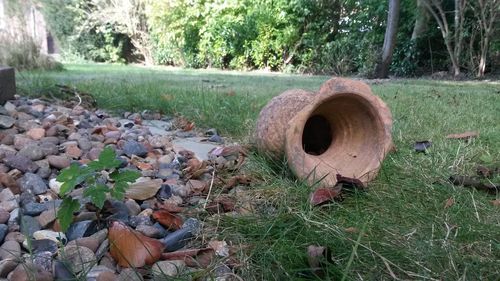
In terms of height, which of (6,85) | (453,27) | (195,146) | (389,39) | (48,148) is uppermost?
(453,27)

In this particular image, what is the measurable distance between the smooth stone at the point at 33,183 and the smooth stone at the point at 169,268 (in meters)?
0.62


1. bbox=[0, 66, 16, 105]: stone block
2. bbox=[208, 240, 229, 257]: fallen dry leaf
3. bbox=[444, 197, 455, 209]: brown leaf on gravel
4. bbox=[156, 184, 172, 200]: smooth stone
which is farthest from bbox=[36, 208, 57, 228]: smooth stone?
bbox=[0, 66, 16, 105]: stone block

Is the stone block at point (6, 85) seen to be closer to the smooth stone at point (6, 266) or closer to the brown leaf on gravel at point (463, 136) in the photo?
the smooth stone at point (6, 266)

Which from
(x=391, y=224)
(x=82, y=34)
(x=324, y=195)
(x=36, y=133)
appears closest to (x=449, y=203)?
(x=391, y=224)

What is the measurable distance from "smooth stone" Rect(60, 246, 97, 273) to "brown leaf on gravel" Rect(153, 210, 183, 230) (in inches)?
9.4

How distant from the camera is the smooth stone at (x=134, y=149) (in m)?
1.98

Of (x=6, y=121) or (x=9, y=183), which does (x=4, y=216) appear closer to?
(x=9, y=183)

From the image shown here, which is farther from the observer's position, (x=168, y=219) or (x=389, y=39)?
(x=389, y=39)

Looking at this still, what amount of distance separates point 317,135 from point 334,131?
0.12 m

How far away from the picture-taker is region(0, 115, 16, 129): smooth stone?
2.09 m

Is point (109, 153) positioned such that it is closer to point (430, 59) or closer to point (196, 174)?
point (196, 174)

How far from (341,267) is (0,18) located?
10113mm

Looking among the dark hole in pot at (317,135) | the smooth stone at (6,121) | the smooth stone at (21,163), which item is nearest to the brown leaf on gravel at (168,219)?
the smooth stone at (21,163)

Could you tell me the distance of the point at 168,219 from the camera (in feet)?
4.47
